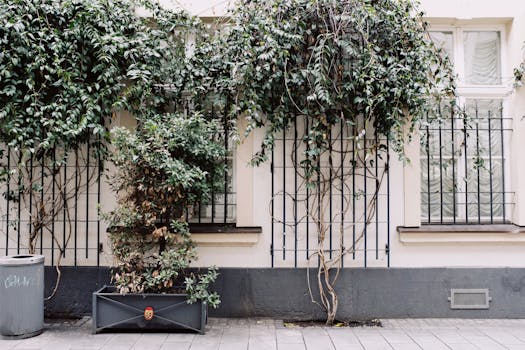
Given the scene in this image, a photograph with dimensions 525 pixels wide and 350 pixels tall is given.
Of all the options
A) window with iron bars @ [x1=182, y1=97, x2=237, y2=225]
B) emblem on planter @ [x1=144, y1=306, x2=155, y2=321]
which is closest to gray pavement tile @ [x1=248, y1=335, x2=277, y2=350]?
emblem on planter @ [x1=144, y1=306, x2=155, y2=321]

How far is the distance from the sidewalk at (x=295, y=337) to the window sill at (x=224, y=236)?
1053 millimetres

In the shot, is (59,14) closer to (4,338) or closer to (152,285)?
(152,285)

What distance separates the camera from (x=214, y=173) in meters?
6.11

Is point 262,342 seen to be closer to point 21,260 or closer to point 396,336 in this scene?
point 396,336

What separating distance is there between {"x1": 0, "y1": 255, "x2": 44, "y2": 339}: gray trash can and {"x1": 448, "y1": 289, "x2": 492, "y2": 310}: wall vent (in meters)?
5.42

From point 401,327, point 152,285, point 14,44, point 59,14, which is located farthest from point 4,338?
point 401,327

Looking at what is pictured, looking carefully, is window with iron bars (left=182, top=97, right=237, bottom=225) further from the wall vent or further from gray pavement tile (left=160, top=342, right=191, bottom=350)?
the wall vent

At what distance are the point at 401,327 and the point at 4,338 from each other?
490cm

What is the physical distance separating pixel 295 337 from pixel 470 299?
2.62 meters

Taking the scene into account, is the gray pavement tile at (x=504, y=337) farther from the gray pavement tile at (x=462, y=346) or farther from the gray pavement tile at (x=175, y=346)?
the gray pavement tile at (x=175, y=346)

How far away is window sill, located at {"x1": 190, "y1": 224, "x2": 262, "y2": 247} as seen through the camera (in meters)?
6.40

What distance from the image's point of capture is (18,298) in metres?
5.42

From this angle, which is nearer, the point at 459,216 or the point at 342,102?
the point at 342,102

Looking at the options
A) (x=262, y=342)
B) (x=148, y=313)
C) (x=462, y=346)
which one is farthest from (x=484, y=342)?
(x=148, y=313)
